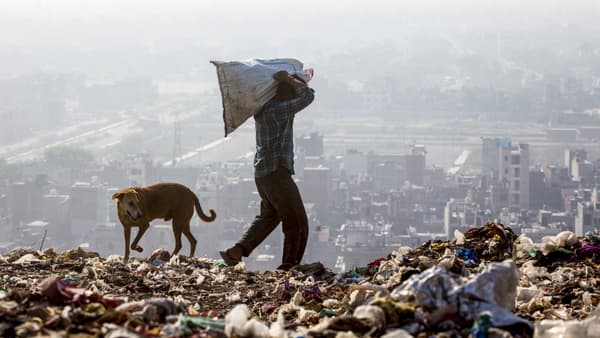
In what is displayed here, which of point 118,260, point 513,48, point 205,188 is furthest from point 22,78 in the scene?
point 118,260

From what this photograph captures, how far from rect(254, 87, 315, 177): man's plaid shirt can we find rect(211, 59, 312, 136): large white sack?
0.08 metres

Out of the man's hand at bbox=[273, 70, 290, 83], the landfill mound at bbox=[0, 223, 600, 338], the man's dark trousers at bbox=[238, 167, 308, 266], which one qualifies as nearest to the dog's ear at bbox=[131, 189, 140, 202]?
the landfill mound at bbox=[0, 223, 600, 338]

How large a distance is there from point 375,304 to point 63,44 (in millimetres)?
132764

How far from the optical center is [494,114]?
94875mm

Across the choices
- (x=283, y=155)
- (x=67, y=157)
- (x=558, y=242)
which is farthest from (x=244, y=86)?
(x=67, y=157)

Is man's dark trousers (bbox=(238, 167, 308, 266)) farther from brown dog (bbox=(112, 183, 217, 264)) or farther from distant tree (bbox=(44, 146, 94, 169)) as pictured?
distant tree (bbox=(44, 146, 94, 169))

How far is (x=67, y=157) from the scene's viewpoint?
65.9 m

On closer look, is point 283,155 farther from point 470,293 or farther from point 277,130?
point 470,293

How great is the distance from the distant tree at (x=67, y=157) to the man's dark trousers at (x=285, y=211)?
58.6 meters

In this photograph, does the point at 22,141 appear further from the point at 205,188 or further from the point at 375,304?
the point at 375,304

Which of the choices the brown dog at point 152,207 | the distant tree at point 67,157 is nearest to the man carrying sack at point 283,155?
the brown dog at point 152,207

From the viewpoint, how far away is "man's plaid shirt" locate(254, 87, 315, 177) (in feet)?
24.3

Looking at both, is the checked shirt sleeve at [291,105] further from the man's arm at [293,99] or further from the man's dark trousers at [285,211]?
the man's dark trousers at [285,211]

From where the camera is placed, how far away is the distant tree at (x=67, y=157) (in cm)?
6525
